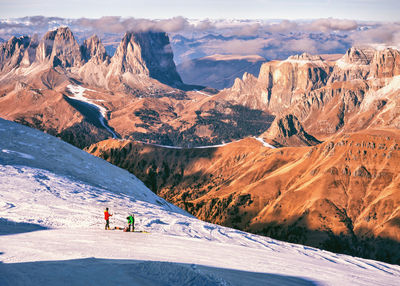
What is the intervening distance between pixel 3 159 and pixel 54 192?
766 inches

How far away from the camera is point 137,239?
166 feet

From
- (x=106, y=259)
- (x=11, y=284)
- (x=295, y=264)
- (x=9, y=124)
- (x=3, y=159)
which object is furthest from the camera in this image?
(x=9, y=124)

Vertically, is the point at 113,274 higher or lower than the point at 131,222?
higher

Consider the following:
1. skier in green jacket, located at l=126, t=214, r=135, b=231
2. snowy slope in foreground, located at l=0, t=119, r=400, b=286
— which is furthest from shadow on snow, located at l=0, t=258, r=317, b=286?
skier in green jacket, located at l=126, t=214, r=135, b=231

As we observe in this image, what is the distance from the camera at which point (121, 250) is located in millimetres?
43906

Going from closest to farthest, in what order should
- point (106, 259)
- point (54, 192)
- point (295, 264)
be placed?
point (106, 259), point (295, 264), point (54, 192)

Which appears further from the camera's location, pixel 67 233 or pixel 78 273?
pixel 67 233

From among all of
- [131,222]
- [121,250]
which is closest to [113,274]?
[121,250]

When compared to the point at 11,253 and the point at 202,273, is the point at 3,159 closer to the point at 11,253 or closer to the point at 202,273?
the point at 11,253

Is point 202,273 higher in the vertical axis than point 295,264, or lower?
higher

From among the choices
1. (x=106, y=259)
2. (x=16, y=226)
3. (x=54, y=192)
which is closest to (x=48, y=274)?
(x=106, y=259)

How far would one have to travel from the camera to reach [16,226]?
169 feet

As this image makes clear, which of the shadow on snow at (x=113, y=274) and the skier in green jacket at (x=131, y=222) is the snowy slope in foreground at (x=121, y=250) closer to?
the shadow on snow at (x=113, y=274)

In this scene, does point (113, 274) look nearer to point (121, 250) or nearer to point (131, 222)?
point (121, 250)
